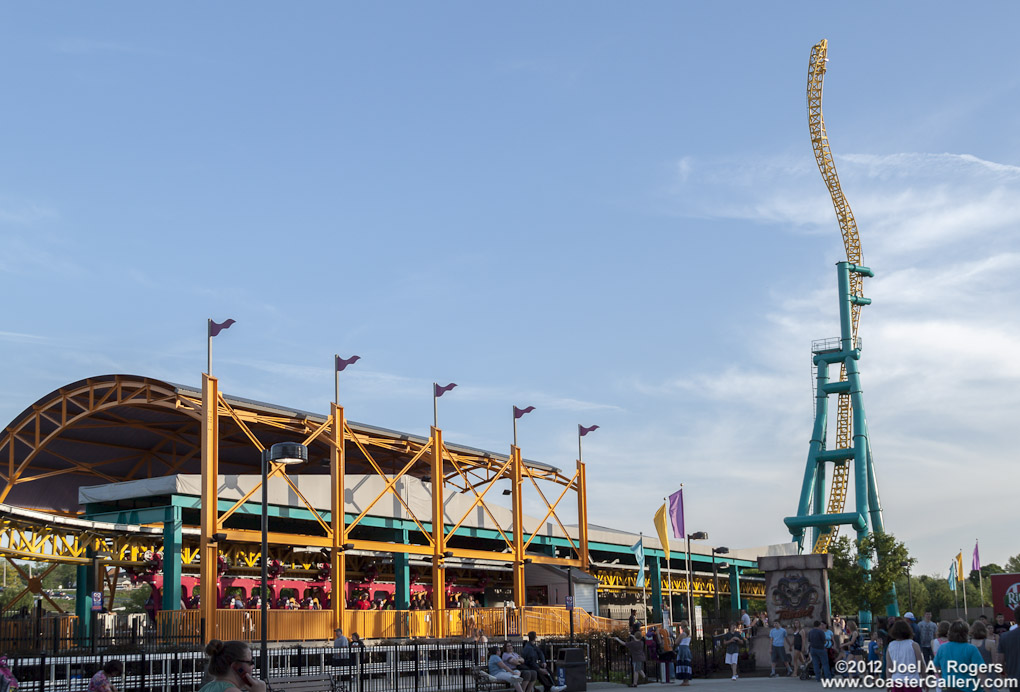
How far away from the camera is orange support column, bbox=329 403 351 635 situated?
123ft

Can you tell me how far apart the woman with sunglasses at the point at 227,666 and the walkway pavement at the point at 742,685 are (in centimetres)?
1911

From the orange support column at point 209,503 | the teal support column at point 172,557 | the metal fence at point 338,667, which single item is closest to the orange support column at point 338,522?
the orange support column at point 209,503

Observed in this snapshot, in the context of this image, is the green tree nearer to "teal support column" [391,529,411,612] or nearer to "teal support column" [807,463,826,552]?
"teal support column" [807,463,826,552]

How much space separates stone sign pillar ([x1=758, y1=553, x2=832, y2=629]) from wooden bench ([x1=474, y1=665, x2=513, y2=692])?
13.5 meters

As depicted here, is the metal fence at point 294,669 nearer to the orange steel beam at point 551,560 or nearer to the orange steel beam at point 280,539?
the orange steel beam at point 280,539

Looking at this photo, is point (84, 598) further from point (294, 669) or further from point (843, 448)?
point (843, 448)

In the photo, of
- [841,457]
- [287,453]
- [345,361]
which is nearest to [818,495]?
[841,457]

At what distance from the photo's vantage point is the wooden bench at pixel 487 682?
23453mm

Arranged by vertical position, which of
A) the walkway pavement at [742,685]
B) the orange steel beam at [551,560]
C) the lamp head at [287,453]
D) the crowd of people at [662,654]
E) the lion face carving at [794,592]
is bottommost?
the walkway pavement at [742,685]

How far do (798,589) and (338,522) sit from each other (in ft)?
52.1

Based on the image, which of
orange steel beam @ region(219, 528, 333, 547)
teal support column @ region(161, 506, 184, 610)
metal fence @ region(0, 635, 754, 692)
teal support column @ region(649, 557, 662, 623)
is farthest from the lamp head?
teal support column @ region(649, 557, 662, 623)

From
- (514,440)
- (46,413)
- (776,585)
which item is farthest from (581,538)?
(46,413)

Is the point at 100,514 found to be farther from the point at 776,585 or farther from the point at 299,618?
the point at 776,585

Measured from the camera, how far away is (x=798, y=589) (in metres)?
34.9
